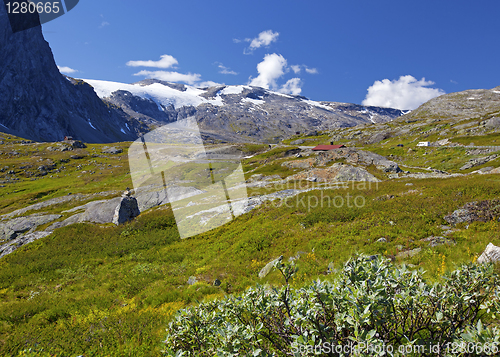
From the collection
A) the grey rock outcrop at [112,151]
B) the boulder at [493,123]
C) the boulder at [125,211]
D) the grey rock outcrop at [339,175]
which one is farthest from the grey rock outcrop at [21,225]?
the boulder at [493,123]

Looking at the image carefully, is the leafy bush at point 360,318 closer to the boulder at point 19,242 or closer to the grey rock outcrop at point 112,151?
the boulder at point 19,242

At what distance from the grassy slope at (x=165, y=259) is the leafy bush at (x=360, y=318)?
2504mm

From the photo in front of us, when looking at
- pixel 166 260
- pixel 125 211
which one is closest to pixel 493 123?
pixel 166 260

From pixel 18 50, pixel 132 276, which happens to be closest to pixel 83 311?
pixel 132 276

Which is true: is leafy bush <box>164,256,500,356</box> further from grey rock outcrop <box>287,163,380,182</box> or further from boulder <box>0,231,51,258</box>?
grey rock outcrop <box>287,163,380,182</box>

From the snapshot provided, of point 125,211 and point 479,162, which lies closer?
point 125,211

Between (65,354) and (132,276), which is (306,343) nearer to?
(65,354)

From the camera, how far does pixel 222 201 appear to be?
1254 inches

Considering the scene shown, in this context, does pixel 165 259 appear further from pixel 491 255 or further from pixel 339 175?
pixel 339 175

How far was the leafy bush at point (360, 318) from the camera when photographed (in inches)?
110

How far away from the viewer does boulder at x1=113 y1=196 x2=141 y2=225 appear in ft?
87.6

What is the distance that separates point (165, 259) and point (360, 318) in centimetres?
1748

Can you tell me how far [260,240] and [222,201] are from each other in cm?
1610

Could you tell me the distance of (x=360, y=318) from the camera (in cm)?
277
